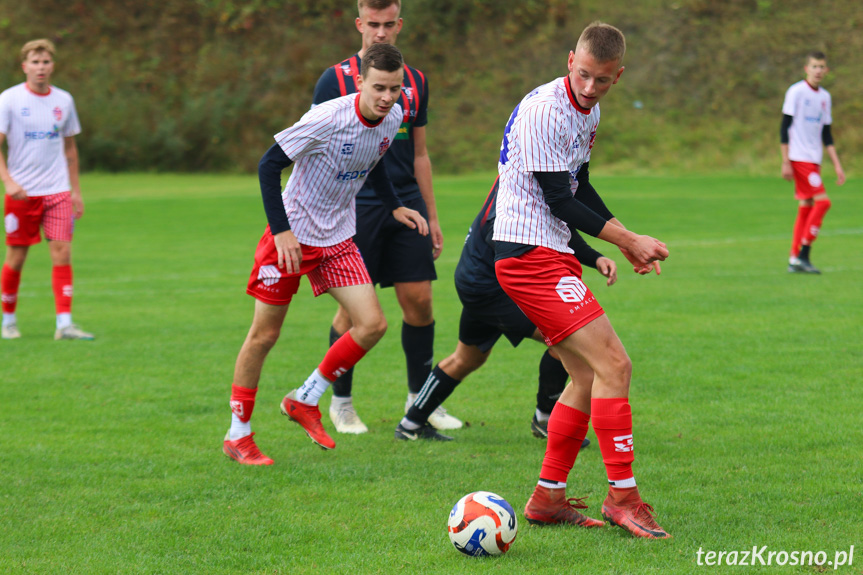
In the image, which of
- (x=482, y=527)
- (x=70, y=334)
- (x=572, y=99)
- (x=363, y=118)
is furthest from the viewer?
(x=70, y=334)

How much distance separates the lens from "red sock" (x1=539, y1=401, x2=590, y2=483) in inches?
156

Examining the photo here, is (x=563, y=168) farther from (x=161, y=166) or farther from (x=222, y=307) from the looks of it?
(x=161, y=166)

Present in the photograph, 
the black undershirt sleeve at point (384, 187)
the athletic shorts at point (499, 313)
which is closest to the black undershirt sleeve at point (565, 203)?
the athletic shorts at point (499, 313)

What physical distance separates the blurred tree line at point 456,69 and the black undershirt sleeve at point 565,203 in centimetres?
2538

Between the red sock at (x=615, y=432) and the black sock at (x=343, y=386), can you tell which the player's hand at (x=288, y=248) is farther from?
the red sock at (x=615, y=432)

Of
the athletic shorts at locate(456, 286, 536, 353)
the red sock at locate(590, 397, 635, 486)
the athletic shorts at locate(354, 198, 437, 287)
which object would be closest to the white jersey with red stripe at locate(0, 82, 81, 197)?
the athletic shorts at locate(354, 198, 437, 287)

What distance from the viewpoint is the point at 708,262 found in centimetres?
1291

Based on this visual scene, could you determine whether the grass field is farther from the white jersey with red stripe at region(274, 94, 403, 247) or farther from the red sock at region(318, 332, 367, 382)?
the white jersey with red stripe at region(274, 94, 403, 247)

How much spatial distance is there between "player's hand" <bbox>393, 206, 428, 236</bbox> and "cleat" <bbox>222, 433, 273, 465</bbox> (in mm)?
1485

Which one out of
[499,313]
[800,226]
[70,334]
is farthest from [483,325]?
[800,226]

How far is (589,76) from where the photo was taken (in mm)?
3668

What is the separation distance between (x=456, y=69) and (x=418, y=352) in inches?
1168

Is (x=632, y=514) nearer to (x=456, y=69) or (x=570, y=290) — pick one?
(x=570, y=290)

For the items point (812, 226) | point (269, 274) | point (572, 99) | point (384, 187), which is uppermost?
point (572, 99)
